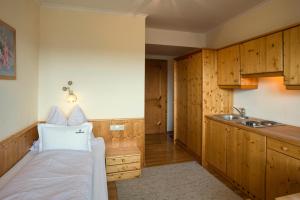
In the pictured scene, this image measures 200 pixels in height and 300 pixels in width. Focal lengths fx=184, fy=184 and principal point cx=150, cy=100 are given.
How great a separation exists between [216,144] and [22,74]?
9.22 ft

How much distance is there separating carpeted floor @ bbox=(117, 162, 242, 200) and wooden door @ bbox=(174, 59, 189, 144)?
3.69 ft

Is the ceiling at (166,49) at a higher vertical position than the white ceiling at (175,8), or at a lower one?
lower

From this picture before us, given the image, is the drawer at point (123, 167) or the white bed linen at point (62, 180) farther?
the drawer at point (123, 167)

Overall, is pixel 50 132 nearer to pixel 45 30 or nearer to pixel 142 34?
pixel 45 30

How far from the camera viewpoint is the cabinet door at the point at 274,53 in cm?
203

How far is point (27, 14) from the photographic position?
2.22 meters

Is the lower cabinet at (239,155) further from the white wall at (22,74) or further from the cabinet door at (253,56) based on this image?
the white wall at (22,74)

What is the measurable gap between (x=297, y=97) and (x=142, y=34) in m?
2.27

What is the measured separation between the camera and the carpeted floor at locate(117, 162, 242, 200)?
2.26 meters

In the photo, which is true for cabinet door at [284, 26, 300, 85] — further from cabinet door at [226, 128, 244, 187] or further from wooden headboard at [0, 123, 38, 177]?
wooden headboard at [0, 123, 38, 177]

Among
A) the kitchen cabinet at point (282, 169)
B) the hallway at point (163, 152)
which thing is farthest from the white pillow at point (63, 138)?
the kitchen cabinet at point (282, 169)

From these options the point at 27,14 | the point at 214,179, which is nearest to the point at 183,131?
the point at 214,179

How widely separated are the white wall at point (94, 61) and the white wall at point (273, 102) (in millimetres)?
1716

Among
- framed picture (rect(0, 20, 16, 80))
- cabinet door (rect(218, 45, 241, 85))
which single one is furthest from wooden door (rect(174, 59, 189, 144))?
framed picture (rect(0, 20, 16, 80))
